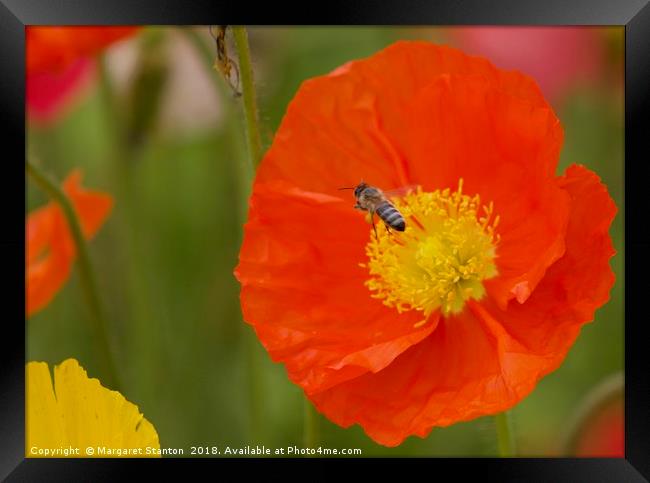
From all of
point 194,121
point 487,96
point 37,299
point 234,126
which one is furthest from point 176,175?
point 487,96

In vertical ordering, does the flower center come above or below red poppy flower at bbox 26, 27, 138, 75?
below

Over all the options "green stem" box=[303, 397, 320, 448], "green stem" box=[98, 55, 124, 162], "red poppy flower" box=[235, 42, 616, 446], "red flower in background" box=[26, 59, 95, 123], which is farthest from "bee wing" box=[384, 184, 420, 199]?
"red flower in background" box=[26, 59, 95, 123]

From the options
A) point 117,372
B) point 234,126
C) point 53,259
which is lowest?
point 117,372

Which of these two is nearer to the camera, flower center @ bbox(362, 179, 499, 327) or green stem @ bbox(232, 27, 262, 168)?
green stem @ bbox(232, 27, 262, 168)

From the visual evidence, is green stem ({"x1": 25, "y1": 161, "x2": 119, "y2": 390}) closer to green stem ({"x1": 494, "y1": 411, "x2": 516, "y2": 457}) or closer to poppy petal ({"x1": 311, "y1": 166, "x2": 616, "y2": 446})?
poppy petal ({"x1": 311, "y1": 166, "x2": 616, "y2": 446})

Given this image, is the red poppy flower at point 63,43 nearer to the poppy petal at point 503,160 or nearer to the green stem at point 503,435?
the poppy petal at point 503,160

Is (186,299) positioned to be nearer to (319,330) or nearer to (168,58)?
(168,58)
